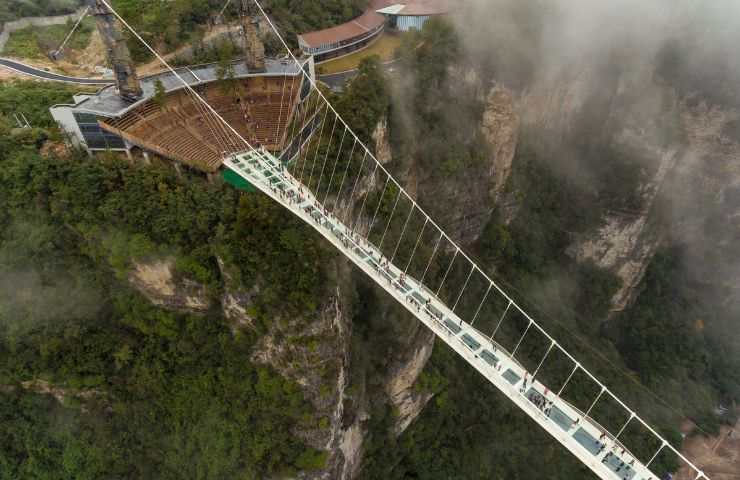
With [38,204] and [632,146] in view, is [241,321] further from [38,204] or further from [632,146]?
[632,146]

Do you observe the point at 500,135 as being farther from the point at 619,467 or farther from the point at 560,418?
the point at 619,467

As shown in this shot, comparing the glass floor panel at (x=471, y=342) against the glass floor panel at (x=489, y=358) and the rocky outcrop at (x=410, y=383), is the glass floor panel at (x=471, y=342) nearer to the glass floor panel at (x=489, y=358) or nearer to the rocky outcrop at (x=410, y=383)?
the glass floor panel at (x=489, y=358)

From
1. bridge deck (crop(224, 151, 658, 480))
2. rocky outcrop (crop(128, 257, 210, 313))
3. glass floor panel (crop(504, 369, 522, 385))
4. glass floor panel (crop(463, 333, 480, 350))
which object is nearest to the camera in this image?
bridge deck (crop(224, 151, 658, 480))

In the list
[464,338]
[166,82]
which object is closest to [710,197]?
[464,338]

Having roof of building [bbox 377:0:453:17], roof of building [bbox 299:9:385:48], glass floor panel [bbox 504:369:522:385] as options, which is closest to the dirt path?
glass floor panel [bbox 504:369:522:385]

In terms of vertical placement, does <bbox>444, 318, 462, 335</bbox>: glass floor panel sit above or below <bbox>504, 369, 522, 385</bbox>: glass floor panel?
above

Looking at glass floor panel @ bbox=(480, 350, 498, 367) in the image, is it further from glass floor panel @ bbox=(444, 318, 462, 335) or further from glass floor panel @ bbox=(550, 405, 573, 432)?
glass floor panel @ bbox=(550, 405, 573, 432)
